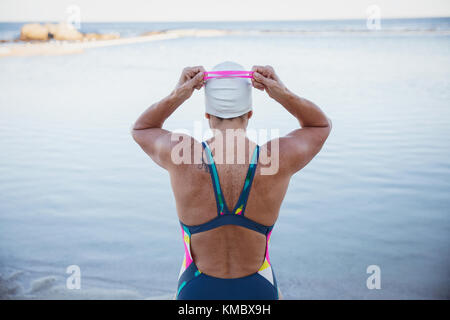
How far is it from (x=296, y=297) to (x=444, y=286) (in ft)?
4.44

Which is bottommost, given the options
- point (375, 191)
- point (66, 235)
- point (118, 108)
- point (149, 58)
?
point (66, 235)

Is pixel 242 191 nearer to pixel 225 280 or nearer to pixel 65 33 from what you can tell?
pixel 225 280

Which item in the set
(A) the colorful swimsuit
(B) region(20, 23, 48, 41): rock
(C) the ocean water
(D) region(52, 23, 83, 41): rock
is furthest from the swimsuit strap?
(B) region(20, 23, 48, 41): rock

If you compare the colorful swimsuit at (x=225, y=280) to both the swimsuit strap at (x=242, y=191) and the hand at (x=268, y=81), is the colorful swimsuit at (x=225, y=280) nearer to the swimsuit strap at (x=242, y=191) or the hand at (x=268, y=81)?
the swimsuit strap at (x=242, y=191)

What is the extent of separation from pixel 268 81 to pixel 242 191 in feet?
1.83

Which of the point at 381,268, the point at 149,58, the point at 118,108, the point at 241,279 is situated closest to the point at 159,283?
the point at 241,279

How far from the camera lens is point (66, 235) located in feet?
14.5

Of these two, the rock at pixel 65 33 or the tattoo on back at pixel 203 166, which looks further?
the rock at pixel 65 33

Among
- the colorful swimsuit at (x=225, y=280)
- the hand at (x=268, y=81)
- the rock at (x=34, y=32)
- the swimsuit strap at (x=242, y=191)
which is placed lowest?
the colorful swimsuit at (x=225, y=280)

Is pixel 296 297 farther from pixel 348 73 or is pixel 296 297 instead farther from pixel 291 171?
pixel 348 73

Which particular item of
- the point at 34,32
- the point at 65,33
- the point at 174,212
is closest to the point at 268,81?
the point at 174,212

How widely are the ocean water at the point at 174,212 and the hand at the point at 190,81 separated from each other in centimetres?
220

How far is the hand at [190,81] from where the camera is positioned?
2.03 metres

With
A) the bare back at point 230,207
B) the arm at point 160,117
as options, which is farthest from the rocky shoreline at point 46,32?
the bare back at point 230,207
